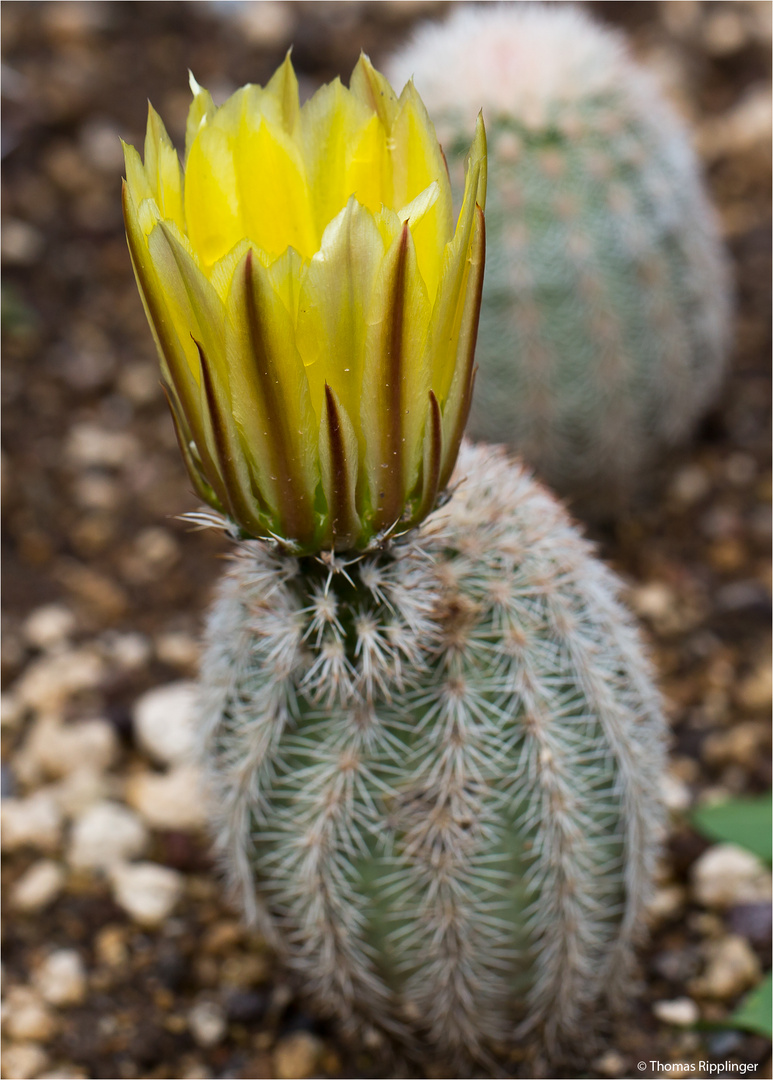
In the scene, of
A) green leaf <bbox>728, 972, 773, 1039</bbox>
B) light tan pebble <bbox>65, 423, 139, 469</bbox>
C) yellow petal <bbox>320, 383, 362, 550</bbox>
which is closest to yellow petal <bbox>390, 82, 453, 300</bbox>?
yellow petal <bbox>320, 383, 362, 550</bbox>

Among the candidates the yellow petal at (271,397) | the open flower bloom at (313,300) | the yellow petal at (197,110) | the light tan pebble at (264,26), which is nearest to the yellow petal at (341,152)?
the open flower bloom at (313,300)

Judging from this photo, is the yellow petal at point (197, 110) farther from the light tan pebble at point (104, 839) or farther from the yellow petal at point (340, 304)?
the light tan pebble at point (104, 839)

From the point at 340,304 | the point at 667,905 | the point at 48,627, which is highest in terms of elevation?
the point at 340,304

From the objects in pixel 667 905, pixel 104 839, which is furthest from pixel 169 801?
pixel 667 905

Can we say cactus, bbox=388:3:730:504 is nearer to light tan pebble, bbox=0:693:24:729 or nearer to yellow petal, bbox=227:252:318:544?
light tan pebble, bbox=0:693:24:729

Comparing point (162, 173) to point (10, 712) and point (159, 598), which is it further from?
point (159, 598)

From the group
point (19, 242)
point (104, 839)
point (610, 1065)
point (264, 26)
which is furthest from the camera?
point (264, 26)
